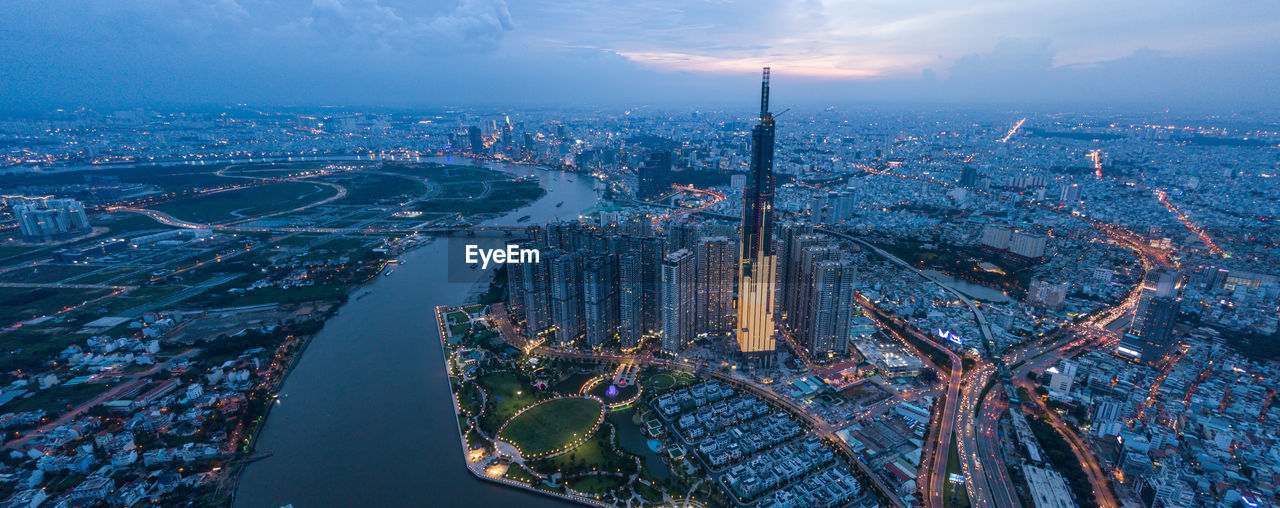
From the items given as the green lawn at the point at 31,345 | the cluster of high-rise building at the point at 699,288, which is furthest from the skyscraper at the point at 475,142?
the cluster of high-rise building at the point at 699,288

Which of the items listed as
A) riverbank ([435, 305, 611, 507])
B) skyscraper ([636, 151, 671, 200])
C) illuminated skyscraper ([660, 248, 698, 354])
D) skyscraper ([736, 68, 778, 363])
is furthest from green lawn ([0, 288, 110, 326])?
skyscraper ([636, 151, 671, 200])

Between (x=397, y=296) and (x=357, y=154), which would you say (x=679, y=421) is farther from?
(x=357, y=154)

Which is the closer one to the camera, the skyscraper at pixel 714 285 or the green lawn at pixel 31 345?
the green lawn at pixel 31 345

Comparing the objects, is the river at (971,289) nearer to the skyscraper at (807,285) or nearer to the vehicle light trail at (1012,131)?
the skyscraper at (807,285)

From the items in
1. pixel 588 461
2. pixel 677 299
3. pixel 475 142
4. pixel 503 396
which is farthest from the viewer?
pixel 475 142

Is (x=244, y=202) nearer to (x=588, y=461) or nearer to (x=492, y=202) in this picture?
(x=492, y=202)

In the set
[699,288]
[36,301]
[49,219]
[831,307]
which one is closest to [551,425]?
[699,288]

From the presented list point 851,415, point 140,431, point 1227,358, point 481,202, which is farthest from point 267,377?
point 1227,358

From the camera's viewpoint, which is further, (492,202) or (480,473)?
(492,202)

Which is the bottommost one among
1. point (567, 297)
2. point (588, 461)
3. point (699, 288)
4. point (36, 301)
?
point (588, 461)
